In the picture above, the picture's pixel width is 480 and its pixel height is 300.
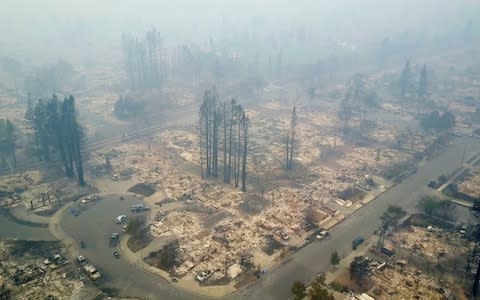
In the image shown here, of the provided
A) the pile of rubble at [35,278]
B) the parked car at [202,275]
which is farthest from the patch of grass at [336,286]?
the pile of rubble at [35,278]

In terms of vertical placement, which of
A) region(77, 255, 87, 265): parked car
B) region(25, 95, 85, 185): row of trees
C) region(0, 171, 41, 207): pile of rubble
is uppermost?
region(25, 95, 85, 185): row of trees

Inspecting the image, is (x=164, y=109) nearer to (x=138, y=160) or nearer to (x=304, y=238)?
(x=138, y=160)

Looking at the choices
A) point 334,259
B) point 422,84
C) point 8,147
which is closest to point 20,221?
point 8,147

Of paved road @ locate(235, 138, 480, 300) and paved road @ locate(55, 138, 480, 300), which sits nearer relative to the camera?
paved road @ locate(55, 138, 480, 300)

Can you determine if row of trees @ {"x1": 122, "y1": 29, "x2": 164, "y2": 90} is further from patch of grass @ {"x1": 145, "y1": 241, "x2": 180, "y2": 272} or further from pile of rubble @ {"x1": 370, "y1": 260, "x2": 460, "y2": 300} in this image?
pile of rubble @ {"x1": 370, "y1": 260, "x2": 460, "y2": 300}

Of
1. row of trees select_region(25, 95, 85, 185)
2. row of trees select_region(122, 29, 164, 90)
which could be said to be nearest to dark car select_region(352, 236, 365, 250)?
row of trees select_region(25, 95, 85, 185)

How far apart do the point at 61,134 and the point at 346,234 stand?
65.8 metres

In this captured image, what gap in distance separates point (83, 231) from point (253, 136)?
63427mm

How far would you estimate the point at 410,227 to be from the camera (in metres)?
73.6

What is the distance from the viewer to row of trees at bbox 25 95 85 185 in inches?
3413

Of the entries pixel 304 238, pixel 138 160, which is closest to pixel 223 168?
pixel 138 160

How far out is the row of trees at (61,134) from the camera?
86688 mm

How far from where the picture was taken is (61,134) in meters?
88.6

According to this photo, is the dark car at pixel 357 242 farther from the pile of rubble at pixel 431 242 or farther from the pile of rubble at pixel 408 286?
the pile of rubble at pixel 408 286
